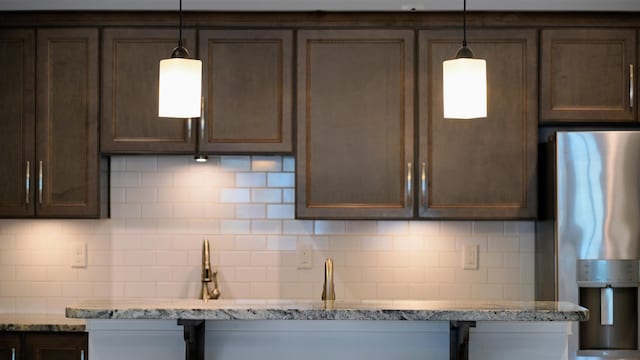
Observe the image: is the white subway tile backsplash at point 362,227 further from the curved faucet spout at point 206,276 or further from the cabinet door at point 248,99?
the curved faucet spout at point 206,276

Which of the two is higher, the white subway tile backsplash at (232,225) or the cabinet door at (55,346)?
the white subway tile backsplash at (232,225)

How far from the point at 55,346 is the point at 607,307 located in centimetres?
235

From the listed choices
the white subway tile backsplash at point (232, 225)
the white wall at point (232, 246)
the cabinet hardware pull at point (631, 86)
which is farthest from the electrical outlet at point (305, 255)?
the cabinet hardware pull at point (631, 86)

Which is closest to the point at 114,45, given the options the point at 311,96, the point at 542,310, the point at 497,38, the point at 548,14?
the point at 311,96

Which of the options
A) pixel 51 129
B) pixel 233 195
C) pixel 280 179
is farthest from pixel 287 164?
pixel 51 129

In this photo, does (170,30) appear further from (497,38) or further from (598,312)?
(598,312)

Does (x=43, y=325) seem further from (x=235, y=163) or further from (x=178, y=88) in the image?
(x=178, y=88)

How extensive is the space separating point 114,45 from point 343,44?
1044 mm

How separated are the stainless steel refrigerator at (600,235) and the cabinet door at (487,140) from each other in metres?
0.26

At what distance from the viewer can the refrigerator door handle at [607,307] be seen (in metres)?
3.15

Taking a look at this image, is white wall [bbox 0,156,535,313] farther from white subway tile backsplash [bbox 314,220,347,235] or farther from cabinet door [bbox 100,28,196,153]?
cabinet door [bbox 100,28,196,153]

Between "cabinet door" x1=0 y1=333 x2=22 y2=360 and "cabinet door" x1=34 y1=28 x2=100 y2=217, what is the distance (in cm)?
56

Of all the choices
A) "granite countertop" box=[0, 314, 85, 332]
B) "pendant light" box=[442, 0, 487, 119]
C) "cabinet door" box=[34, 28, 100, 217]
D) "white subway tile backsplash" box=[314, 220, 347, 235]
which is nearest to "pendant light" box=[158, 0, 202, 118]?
"pendant light" box=[442, 0, 487, 119]

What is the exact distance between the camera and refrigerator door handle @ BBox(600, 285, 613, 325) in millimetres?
3154
